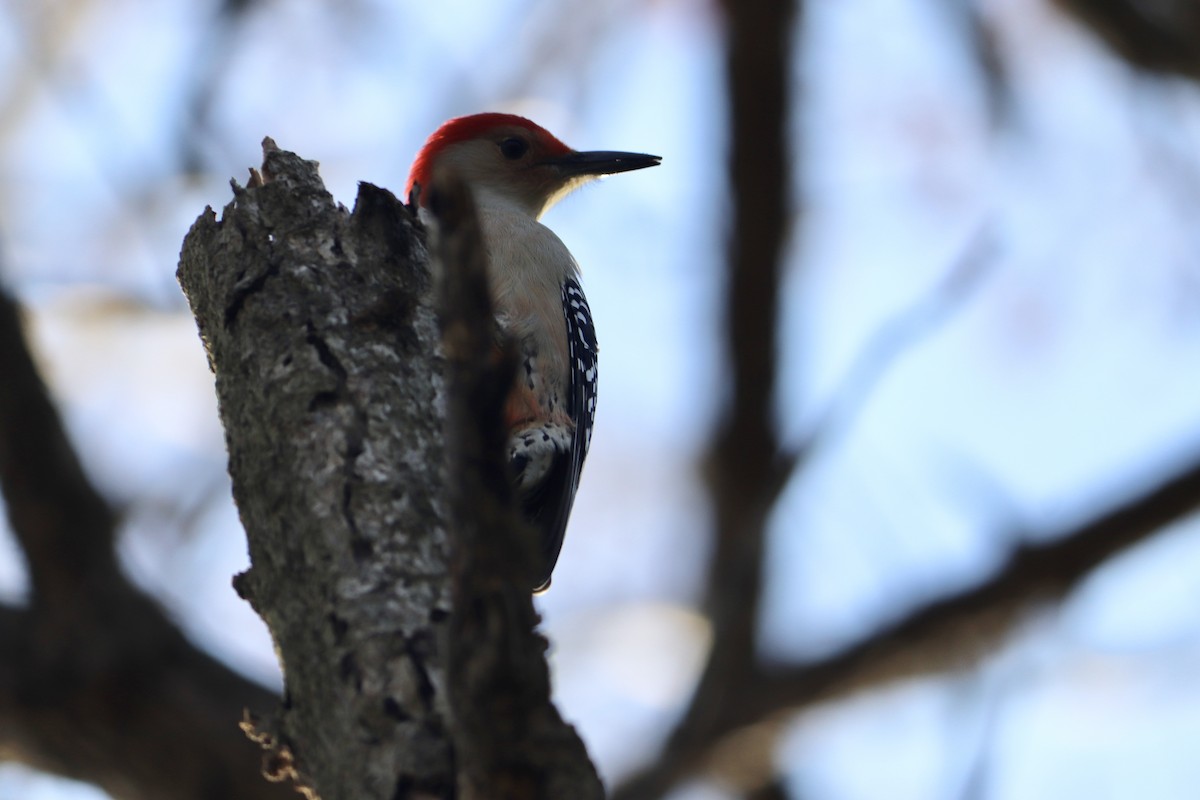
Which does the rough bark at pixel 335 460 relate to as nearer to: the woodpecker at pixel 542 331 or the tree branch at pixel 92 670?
the woodpecker at pixel 542 331

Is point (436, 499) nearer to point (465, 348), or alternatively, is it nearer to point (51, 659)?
point (465, 348)

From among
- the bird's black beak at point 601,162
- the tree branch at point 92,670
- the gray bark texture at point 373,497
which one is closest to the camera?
the gray bark texture at point 373,497

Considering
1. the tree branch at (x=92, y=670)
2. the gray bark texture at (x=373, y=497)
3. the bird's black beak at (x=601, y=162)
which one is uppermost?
the bird's black beak at (x=601, y=162)

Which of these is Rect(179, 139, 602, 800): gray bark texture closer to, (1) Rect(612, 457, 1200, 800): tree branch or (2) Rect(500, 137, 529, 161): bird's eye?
(2) Rect(500, 137, 529, 161): bird's eye

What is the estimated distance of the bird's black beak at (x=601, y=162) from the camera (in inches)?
246

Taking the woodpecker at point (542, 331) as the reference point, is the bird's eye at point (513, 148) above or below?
above

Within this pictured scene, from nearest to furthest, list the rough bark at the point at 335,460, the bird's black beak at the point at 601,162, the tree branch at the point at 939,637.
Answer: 1. the rough bark at the point at 335,460
2. the tree branch at the point at 939,637
3. the bird's black beak at the point at 601,162

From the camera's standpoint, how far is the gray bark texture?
171 cm

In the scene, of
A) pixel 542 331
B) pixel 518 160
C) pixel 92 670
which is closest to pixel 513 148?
pixel 518 160

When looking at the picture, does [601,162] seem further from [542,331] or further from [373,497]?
[373,497]

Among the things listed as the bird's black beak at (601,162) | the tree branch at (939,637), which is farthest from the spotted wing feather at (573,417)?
the tree branch at (939,637)

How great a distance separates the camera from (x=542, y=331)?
475 cm

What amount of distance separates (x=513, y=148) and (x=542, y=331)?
1.87m

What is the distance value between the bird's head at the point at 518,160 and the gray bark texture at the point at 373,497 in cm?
304
